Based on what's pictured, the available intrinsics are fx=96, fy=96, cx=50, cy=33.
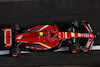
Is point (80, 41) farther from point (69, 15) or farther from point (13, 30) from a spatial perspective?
point (13, 30)

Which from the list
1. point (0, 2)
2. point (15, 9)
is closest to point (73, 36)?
point (15, 9)

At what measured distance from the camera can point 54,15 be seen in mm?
5570

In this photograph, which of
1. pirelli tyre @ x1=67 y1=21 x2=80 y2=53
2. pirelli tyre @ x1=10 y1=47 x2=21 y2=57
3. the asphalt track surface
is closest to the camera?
pirelli tyre @ x1=10 y1=47 x2=21 y2=57

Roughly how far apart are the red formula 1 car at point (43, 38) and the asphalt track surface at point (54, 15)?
20.5 inches

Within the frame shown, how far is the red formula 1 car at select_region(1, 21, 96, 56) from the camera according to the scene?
16.0 feet

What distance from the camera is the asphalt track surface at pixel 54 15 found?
17.4 feet

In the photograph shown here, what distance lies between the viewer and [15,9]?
5.57m

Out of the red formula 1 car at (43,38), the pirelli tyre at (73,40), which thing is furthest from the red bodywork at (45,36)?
the pirelli tyre at (73,40)

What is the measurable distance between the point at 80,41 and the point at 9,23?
4192mm

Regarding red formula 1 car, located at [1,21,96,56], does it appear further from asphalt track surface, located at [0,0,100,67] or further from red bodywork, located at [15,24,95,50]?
asphalt track surface, located at [0,0,100,67]

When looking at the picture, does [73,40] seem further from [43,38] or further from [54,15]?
[54,15]

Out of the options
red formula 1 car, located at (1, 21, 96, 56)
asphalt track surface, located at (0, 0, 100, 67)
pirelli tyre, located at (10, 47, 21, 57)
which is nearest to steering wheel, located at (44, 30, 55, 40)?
red formula 1 car, located at (1, 21, 96, 56)

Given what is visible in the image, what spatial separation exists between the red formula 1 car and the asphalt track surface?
52cm

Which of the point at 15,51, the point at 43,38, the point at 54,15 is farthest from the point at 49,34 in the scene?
the point at 15,51
